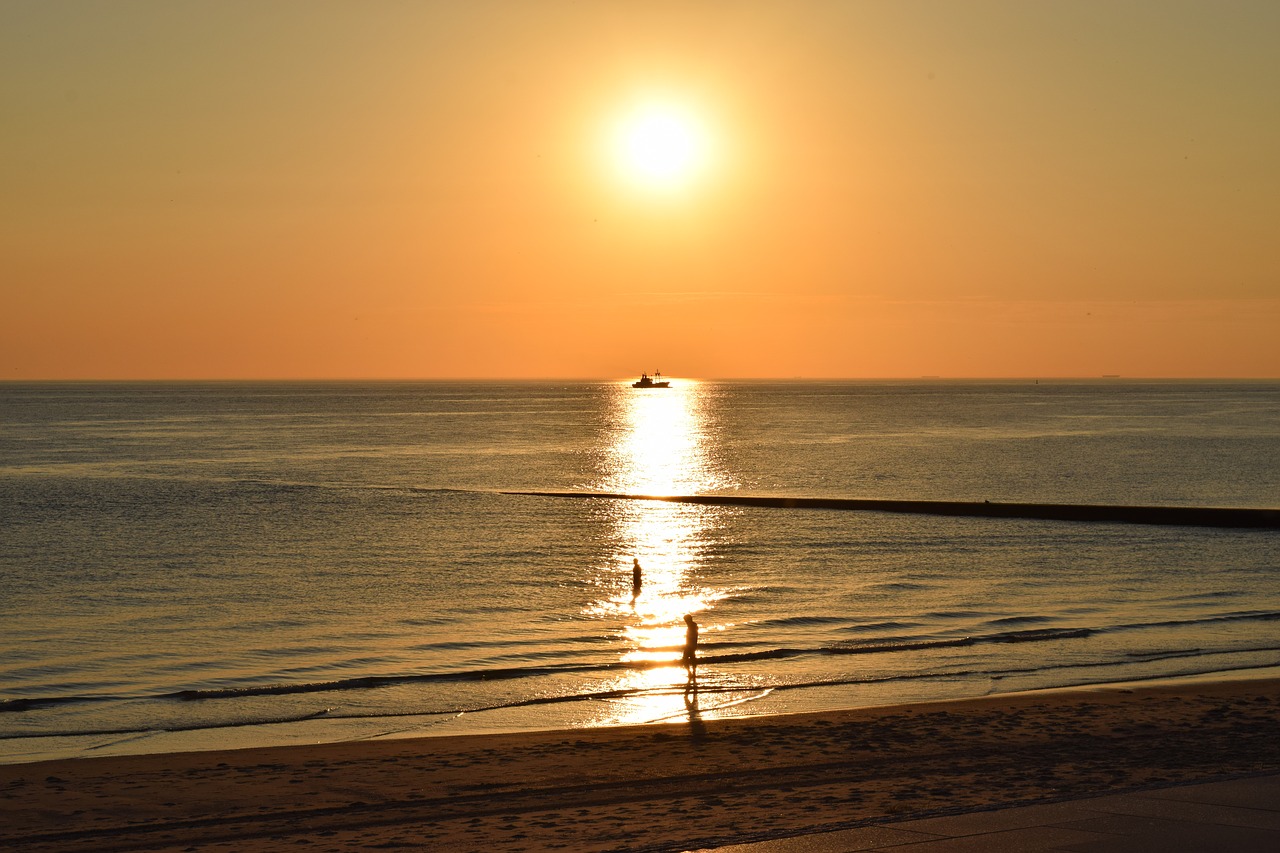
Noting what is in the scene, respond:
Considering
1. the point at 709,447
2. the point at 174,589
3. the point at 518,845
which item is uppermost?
the point at 709,447

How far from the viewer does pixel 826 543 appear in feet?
179

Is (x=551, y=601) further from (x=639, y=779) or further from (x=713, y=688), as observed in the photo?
(x=639, y=779)

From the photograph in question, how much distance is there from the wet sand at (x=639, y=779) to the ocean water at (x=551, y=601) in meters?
2.34

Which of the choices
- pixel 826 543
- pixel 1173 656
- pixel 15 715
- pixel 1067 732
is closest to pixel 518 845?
pixel 1067 732

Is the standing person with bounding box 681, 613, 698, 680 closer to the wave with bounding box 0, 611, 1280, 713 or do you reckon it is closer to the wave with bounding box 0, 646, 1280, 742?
the wave with bounding box 0, 646, 1280, 742

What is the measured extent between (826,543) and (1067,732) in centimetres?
3470

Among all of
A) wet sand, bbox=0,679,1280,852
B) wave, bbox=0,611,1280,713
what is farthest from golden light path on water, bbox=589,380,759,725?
wet sand, bbox=0,679,1280,852

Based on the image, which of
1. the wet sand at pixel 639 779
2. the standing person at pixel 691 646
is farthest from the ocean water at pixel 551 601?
the wet sand at pixel 639 779

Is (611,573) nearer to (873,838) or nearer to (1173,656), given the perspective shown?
(1173,656)

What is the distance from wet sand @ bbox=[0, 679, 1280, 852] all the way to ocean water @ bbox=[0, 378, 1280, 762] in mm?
2338

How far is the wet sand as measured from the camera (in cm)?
1413

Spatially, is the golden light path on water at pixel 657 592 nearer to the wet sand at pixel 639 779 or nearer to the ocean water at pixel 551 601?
the ocean water at pixel 551 601

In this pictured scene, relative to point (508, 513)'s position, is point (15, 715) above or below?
below

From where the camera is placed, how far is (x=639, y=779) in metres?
17.0
